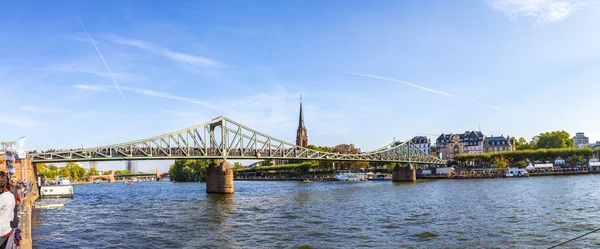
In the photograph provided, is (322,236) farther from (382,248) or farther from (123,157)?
(123,157)

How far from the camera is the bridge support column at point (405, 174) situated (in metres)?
143

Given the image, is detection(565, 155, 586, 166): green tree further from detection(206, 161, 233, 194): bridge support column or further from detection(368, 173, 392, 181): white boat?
detection(206, 161, 233, 194): bridge support column

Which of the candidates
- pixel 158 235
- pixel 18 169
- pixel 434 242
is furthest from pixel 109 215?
pixel 434 242

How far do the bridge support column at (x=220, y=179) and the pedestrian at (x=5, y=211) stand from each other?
73.1 meters

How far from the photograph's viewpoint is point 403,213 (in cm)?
4419

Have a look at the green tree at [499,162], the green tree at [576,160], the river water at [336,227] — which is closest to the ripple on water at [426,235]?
the river water at [336,227]

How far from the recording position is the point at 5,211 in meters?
9.90

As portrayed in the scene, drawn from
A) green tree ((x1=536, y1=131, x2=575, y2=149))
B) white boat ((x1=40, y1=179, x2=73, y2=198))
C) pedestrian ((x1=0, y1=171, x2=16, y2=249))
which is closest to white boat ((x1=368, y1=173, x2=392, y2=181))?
green tree ((x1=536, y1=131, x2=575, y2=149))

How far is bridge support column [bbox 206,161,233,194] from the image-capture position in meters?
82.5

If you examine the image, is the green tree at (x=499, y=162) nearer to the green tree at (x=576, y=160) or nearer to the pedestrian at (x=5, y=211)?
the green tree at (x=576, y=160)

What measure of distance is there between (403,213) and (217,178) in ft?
159

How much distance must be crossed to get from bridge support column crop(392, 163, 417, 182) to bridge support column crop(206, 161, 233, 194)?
75519 mm

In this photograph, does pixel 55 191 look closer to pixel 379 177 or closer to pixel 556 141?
pixel 379 177

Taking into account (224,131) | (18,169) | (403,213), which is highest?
(224,131)
